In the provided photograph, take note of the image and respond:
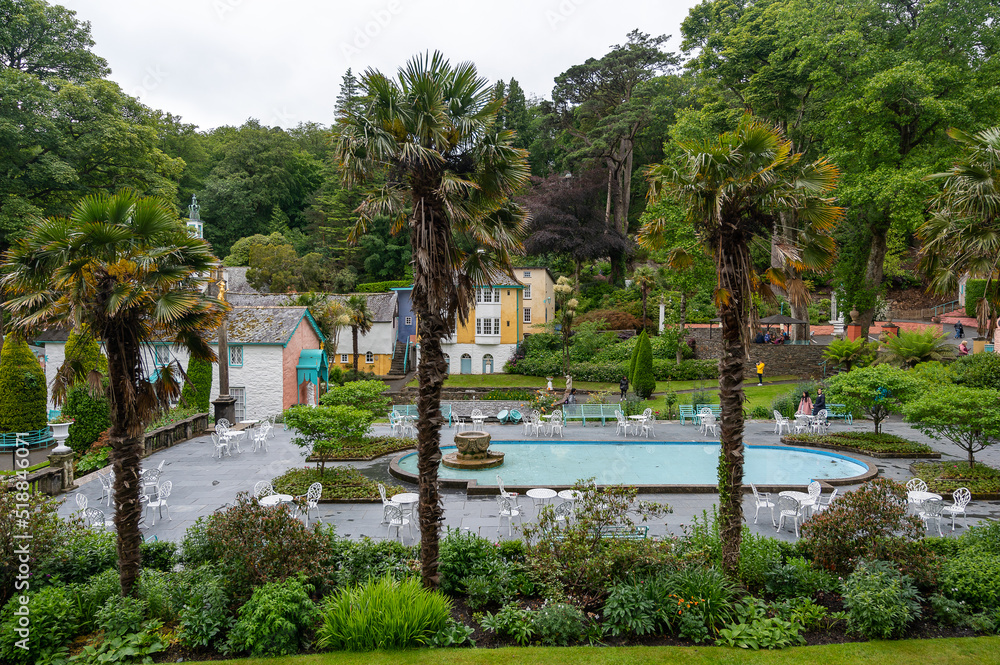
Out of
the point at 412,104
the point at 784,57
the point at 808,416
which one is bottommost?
the point at 808,416

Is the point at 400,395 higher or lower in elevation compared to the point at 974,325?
lower

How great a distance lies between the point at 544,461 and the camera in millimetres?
17375

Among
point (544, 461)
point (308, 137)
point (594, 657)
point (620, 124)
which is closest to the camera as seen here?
point (594, 657)

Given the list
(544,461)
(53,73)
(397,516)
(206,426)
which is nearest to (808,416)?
(544,461)

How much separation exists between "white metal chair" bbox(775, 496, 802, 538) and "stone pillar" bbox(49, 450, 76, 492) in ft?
53.4

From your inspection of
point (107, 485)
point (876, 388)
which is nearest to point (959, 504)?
point (876, 388)

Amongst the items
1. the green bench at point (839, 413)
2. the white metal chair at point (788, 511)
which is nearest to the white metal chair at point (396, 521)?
the white metal chair at point (788, 511)

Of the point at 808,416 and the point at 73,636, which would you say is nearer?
the point at 73,636

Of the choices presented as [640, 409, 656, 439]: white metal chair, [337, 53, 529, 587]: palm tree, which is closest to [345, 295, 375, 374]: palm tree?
[640, 409, 656, 439]: white metal chair

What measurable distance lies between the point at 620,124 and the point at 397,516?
4022cm

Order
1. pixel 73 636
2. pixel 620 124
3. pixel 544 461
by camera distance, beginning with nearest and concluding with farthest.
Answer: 1. pixel 73 636
2. pixel 544 461
3. pixel 620 124

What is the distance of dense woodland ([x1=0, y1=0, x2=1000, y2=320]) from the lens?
85.7 ft

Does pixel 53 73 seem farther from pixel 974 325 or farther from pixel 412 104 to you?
pixel 974 325

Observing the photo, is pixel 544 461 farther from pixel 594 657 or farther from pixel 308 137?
pixel 308 137
